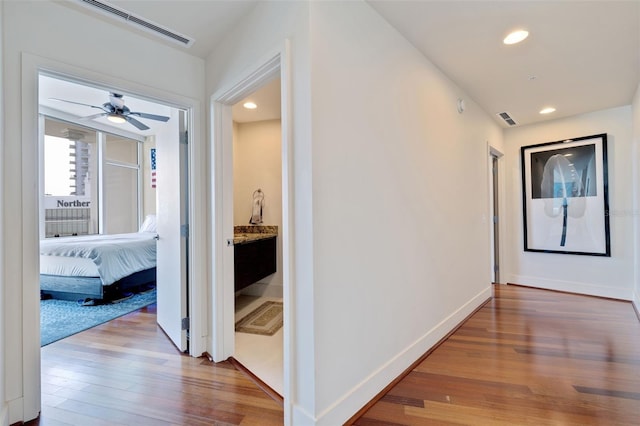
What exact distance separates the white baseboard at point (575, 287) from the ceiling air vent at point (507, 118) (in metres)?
2.33

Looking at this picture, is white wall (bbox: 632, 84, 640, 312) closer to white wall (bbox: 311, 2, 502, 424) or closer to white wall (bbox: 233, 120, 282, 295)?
white wall (bbox: 311, 2, 502, 424)

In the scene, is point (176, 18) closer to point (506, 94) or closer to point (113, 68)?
point (113, 68)

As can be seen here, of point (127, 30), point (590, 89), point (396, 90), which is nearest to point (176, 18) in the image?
point (127, 30)

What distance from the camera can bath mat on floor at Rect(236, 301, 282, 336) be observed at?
2764mm

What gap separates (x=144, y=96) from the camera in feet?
6.73

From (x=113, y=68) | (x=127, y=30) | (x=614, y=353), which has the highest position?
(x=127, y=30)

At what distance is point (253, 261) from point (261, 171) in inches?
53.1

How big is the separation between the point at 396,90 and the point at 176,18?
1.55 m

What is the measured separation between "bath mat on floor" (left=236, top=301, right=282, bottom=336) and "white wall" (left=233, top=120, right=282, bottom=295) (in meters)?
0.40

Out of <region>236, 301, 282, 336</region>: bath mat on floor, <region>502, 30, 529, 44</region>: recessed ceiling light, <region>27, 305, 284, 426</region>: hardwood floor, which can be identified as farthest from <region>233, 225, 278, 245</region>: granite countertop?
<region>502, 30, 529, 44</region>: recessed ceiling light

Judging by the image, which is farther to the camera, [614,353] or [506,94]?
[506,94]

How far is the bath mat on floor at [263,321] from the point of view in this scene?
109 inches

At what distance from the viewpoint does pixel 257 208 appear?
12.9 feet

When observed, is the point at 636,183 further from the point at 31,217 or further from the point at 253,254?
the point at 31,217
